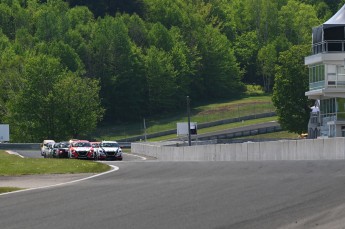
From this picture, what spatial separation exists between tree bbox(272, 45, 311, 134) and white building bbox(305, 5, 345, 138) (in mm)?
15577

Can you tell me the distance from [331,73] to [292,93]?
22.0m

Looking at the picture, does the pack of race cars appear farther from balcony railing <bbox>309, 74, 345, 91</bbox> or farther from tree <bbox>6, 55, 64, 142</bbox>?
tree <bbox>6, 55, 64, 142</bbox>

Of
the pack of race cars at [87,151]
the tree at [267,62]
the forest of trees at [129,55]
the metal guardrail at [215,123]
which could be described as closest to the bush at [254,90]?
the tree at [267,62]

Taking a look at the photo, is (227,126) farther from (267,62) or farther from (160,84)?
(267,62)

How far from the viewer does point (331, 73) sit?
94.6 metres

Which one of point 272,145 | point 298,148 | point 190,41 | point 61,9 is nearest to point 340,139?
point 298,148

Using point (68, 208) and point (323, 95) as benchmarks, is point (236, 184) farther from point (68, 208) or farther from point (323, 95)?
point (323, 95)

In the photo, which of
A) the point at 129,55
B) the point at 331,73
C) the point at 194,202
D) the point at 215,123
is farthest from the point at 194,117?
the point at 194,202

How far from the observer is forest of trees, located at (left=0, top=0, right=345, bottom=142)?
125 meters

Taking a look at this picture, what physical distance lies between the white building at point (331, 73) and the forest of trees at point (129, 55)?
761 inches

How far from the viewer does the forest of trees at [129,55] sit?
125m

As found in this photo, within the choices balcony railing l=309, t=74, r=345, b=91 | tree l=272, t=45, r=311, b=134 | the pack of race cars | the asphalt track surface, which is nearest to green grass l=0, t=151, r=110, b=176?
the asphalt track surface

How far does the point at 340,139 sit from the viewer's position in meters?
43.4

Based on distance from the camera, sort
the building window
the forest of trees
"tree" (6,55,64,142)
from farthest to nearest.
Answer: the forest of trees < "tree" (6,55,64,142) < the building window
